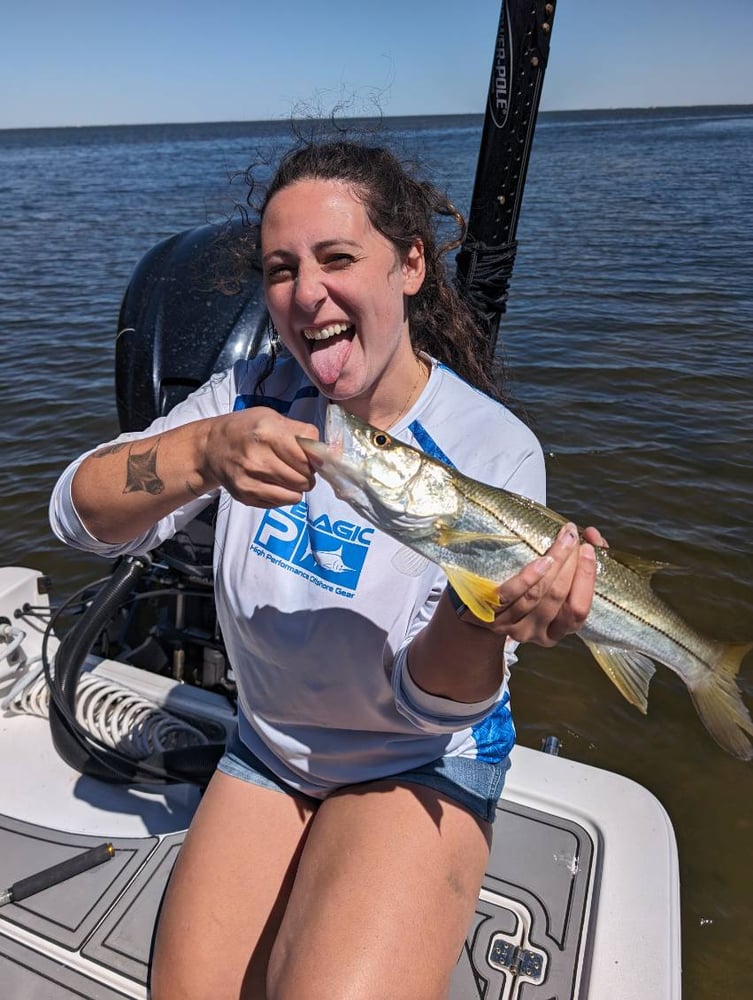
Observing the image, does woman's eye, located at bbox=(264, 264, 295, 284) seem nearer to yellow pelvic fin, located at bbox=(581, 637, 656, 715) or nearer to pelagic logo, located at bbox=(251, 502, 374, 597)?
pelagic logo, located at bbox=(251, 502, 374, 597)

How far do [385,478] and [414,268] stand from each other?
1.09m

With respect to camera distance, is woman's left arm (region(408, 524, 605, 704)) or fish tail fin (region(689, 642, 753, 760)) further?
fish tail fin (region(689, 642, 753, 760))

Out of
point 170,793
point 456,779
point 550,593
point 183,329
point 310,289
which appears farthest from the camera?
point 183,329

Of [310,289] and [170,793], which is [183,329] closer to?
[310,289]

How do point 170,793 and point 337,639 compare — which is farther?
point 170,793

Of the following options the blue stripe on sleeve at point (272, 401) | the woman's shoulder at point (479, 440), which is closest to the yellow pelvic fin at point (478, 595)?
the woman's shoulder at point (479, 440)

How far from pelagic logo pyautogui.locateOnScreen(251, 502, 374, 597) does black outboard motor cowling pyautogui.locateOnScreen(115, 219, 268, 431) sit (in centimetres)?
191

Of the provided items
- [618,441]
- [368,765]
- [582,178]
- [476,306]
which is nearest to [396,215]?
[476,306]

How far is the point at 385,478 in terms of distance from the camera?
7.70 feet

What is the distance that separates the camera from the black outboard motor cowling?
4.45 m

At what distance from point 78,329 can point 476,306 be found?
1300 cm

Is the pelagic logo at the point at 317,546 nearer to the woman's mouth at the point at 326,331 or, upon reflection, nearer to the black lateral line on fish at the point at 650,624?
the woman's mouth at the point at 326,331

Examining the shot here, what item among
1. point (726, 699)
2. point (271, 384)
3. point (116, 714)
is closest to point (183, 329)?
point (271, 384)

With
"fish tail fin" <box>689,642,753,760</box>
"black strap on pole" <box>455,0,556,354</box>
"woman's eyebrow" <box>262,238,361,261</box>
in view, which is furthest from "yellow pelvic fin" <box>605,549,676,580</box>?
"black strap on pole" <box>455,0,556,354</box>
